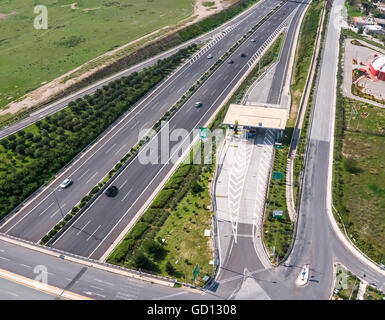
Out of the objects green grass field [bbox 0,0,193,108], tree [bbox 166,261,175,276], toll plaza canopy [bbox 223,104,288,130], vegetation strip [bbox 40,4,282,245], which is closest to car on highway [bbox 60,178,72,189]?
vegetation strip [bbox 40,4,282,245]

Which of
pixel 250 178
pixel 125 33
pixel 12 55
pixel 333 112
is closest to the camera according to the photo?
pixel 250 178

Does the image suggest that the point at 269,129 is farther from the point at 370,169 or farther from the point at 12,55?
the point at 12,55

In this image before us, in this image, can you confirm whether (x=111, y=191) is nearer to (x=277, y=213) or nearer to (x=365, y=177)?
(x=277, y=213)

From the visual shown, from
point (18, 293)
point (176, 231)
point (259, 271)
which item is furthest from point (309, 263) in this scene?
point (18, 293)

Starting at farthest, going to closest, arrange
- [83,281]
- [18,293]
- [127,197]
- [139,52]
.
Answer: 1. [139,52]
2. [127,197]
3. [83,281]
4. [18,293]

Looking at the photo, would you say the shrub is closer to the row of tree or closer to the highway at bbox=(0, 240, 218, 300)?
the highway at bbox=(0, 240, 218, 300)
